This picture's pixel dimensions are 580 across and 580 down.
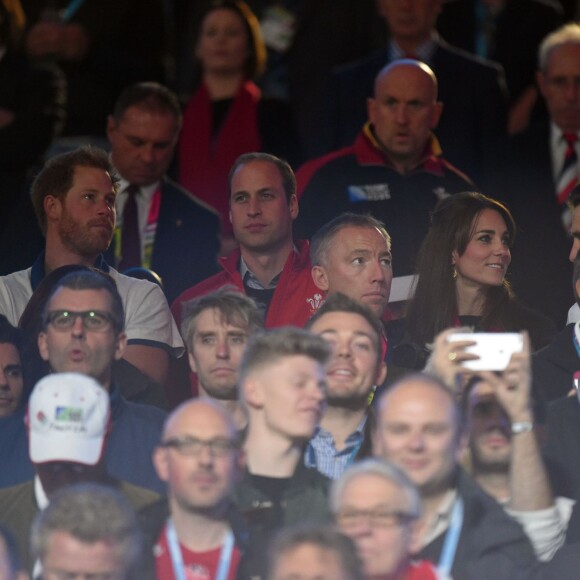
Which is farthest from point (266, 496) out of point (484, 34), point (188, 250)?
point (484, 34)

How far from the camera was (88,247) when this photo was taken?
6234 mm

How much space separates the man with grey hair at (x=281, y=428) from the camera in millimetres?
5059

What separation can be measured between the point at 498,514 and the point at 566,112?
257 centimetres

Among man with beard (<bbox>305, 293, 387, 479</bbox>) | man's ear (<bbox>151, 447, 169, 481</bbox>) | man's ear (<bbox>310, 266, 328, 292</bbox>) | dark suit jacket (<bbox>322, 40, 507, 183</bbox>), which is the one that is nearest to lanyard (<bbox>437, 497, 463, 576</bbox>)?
man with beard (<bbox>305, 293, 387, 479</bbox>)

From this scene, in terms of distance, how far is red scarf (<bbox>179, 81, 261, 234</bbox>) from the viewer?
7324 millimetres

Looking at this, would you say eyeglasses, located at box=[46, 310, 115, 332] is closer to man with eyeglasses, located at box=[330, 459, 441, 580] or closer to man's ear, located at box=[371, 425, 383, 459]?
man's ear, located at box=[371, 425, 383, 459]

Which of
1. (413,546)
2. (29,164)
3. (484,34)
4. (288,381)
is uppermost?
(484,34)

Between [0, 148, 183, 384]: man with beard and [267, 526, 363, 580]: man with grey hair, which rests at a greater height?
[0, 148, 183, 384]: man with beard

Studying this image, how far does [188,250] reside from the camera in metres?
6.79

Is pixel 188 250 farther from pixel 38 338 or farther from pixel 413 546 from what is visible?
pixel 413 546

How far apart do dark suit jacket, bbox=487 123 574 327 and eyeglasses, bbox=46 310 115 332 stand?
1.49 metres

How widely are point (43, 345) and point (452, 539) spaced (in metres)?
1.48

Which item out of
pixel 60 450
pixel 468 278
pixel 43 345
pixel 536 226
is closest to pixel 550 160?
pixel 536 226

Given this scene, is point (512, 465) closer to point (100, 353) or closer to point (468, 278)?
point (468, 278)
